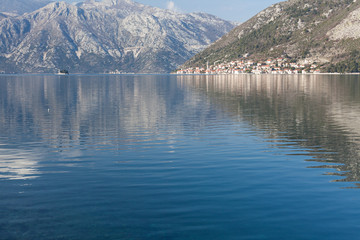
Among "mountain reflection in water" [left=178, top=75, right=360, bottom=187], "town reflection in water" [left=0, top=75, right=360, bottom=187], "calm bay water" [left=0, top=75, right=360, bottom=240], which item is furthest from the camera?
→ "town reflection in water" [left=0, top=75, right=360, bottom=187]

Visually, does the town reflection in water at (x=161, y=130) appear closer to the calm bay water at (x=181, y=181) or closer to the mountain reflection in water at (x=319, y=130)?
the mountain reflection in water at (x=319, y=130)

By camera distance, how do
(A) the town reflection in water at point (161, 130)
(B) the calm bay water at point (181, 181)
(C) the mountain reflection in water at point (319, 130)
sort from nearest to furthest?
(B) the calm bay water at point (181, 181), (C) the mountain reflection in water at point (319, 130), (A) the town reflection in water at point (161, 130)

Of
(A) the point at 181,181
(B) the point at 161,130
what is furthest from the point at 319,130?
(A) the point at 181,181

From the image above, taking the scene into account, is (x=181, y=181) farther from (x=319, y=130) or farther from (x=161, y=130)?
(x=319, y=130)

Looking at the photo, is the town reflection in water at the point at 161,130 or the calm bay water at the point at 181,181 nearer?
the calm bay water at the point at 181,181

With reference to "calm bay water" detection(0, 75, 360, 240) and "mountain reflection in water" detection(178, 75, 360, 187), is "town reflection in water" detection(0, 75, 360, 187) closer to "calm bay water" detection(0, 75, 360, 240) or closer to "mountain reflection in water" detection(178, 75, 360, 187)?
"mountain reflection in water" detection(178, 75, 360, 187)

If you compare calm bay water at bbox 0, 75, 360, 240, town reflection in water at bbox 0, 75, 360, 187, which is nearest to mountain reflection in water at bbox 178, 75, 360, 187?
town reflection in water at bbox 0, 75, 360, 187

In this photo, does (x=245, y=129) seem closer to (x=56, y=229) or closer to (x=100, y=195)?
(x=100, y=195)

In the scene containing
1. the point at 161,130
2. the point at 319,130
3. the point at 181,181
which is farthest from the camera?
the point at 161,130

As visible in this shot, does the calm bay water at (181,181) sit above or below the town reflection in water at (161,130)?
below

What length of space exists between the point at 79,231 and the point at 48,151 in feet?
72.4

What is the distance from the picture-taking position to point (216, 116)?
66.8m

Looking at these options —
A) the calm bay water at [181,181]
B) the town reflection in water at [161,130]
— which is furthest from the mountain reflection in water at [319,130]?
the calm bay water at [181,181]

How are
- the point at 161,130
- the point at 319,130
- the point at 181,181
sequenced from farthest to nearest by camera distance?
the point at 161,130, the point at 319,130, the point at 181,181
